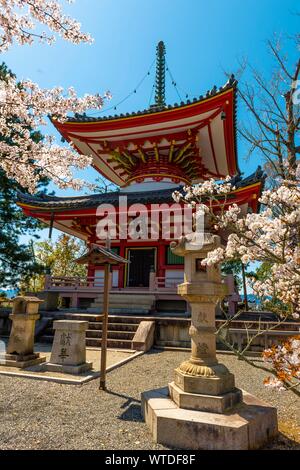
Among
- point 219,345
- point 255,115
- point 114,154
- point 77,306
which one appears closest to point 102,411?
point 219,345

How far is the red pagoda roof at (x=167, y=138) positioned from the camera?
11852 mm

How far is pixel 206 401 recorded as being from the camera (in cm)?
382

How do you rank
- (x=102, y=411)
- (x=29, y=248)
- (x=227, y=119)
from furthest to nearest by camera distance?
(x=29, y=248)
(x=227, y=119)
(x=102, y=411)

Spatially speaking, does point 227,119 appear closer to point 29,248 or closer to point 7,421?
point 7,421

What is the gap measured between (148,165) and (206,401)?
38.6 feet

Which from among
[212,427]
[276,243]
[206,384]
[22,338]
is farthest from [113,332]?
[276,243]

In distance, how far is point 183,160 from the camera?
1416 cm

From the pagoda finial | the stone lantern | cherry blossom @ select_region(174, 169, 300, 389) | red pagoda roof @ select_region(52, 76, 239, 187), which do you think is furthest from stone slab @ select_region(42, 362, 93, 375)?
the pagoda finial

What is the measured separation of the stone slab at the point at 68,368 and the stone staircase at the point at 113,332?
209 cm

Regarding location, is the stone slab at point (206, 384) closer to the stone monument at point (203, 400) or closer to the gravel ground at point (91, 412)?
the stone monument at point (203, 400)

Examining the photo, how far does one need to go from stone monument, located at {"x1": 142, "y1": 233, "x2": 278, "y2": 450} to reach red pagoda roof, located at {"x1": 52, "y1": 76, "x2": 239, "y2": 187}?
8824 mm

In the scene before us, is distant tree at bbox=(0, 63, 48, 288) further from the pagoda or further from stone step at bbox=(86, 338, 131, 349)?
stone step at bbox=(86, 338, 131, 349)

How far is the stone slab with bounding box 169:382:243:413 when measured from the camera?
3773 millimetres
